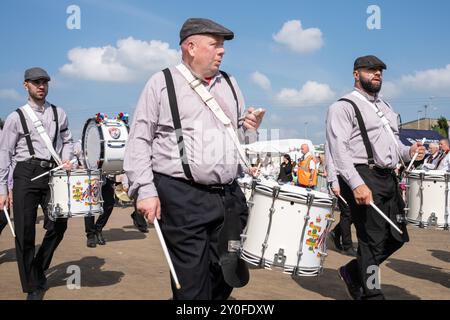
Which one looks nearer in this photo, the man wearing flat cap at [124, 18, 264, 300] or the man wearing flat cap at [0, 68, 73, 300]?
the man wearing flat cap at [124, 18, 264, 300]

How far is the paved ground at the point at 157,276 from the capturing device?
18.4 feet

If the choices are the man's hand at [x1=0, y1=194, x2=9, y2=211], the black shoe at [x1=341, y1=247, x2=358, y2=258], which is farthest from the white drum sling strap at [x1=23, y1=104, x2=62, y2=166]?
the black shoe at [x1=341, y1=247, x2=358, y2=258]

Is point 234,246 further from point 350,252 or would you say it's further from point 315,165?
point 315,165

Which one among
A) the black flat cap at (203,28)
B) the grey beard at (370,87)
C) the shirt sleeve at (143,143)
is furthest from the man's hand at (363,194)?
the shirt sleeve at (143,143)

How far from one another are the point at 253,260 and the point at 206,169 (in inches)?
28.9

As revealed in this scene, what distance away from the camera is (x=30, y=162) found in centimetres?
548

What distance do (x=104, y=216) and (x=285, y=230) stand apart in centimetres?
659

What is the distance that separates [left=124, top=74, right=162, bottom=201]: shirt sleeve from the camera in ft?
10.4

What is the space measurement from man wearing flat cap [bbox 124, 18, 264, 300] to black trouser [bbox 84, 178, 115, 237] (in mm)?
6127

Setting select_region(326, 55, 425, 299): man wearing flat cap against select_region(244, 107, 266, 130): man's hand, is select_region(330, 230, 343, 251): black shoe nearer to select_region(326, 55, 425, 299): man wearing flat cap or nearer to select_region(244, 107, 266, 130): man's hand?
select_region(326, 55, 425, 299): man wearing flat cap

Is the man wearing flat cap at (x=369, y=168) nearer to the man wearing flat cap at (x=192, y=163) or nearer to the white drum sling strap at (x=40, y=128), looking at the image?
the man wearing flat cap at (x=192, y=163)

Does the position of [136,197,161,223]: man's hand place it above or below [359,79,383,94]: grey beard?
below

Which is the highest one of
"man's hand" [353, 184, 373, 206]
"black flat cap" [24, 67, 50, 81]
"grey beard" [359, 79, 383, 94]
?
"black flat cap" [24, 67, 50, 81]
